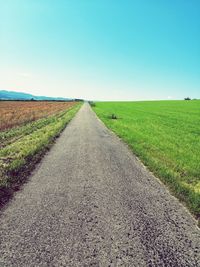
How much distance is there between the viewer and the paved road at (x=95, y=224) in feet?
13.1

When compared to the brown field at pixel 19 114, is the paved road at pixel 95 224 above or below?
above

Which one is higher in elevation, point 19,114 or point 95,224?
point 95,224

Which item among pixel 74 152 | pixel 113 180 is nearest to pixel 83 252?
pixel 113 180

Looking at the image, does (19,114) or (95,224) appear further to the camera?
(19,114)

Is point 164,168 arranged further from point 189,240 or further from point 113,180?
point 189,240

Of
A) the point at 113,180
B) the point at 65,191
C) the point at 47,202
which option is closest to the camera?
the point at 47,202

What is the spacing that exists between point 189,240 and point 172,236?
0.31m

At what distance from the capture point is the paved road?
3.99 metres

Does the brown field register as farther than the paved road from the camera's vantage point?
Yes

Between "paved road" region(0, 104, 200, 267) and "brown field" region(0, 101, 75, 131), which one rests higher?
"paved road" region(0, 104, 200, 267)

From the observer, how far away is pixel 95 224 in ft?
16.5

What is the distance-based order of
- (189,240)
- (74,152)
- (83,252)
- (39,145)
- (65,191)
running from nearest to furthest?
1. (83,252)
2. (189,240)
3. (65,191)
4. (74,152)
5. (39,145)

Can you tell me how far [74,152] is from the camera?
12.0m

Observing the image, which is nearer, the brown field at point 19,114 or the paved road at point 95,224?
the paved road at point 95,224
